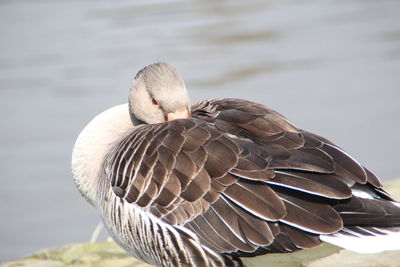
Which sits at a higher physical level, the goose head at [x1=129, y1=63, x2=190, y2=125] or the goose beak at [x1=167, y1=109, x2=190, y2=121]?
the goose head at [x1=129, y1=63, x2=190, y2=125]

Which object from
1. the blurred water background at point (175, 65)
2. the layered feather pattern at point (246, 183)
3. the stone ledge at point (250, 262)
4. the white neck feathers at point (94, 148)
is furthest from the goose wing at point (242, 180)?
the blurred water background at point (175, 65)

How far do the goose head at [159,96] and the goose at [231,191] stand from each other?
10 millimetres

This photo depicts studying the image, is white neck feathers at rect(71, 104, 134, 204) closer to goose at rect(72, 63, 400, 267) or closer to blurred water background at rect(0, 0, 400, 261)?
goose at rect(72, 63, 400, 267)

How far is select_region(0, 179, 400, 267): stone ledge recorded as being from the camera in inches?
180

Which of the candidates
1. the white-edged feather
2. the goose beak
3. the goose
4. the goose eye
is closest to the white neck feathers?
the goose

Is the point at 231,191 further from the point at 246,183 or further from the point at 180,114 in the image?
the point at 180,114

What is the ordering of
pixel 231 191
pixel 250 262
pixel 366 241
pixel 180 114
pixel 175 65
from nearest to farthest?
pixel 366 241, pixel 231 191, pixel 250 262, pixel 180 114, pixel 175 65

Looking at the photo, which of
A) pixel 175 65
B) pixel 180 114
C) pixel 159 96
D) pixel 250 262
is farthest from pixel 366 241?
pixel 175 65

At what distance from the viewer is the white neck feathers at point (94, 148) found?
5355mm

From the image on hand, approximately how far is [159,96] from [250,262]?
1.39 metres

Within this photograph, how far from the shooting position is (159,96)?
529cm

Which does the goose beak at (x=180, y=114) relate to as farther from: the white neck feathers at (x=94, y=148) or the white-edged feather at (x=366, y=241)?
the white-edged feather at (x=366, y=241)

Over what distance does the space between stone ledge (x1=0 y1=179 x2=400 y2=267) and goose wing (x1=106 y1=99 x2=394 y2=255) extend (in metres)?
0.23

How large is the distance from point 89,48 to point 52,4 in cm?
302
